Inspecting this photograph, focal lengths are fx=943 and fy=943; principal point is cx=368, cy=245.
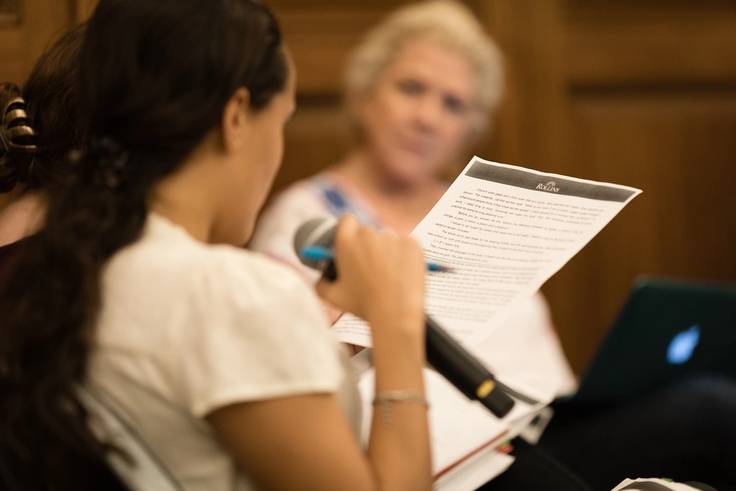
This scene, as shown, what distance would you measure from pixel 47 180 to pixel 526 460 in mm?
606

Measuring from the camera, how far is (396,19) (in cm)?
218

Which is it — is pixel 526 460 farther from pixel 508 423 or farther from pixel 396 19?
pixel 396 19

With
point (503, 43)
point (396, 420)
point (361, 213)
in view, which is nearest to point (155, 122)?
point (396, 420)

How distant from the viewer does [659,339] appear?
144 cm

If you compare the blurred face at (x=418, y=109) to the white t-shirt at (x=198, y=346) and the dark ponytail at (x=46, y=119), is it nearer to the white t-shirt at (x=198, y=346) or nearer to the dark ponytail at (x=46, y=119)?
the dark ponytail at (x=46, y=119)

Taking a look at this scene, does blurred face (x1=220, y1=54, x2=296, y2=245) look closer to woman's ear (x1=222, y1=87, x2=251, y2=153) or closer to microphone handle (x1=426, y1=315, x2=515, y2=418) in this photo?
woman's ear (x1=222, y1=87, x2=251, y2=153)

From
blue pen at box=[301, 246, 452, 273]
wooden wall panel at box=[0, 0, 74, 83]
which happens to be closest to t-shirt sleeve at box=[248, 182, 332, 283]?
wooden wall panel at box=[0, 0, 74, 83]

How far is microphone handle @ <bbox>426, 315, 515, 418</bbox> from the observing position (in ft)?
2.64

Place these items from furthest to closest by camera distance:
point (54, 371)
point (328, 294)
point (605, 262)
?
point (605, 262), point (328, 294), point (54, 371)

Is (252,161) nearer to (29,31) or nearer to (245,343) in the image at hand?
(245,343)

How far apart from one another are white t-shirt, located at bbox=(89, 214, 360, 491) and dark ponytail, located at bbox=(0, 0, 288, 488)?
0.03 meters

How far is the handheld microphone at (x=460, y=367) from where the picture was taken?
80 cm

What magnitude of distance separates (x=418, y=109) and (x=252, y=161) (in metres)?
1.29

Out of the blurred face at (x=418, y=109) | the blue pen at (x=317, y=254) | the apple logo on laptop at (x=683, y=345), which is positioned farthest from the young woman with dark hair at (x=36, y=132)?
the blurred face at (x=418, y=109)
